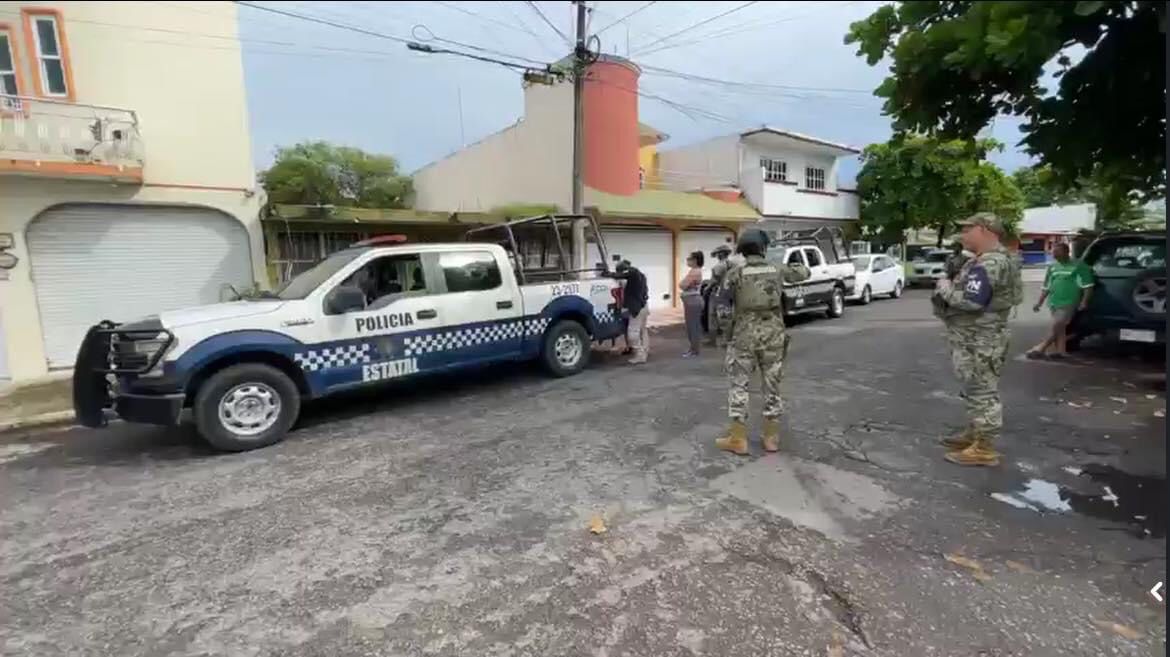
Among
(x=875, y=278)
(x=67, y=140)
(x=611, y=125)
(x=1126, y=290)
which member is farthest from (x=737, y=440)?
(x=875, y=278)

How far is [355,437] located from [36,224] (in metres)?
7.17

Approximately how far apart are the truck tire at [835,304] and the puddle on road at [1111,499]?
30.7ft

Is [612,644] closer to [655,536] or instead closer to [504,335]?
[655,536]

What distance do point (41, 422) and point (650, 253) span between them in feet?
41.7

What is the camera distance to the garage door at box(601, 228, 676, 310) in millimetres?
15164

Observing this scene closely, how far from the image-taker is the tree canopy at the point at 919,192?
67.9 feet

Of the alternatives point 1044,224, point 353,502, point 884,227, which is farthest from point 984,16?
point 1044,224

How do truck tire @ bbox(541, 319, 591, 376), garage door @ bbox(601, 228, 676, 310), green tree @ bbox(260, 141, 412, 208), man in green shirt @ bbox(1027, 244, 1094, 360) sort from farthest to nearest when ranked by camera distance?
green tree @ bbox(260, 141, 412, 208) → garage door @ bbox(601, 228, 676, 310) → truck tire @ bbox(541, 319, 591, 376) → man in green shirt @ bbox(1027, 244, 1094, 360)

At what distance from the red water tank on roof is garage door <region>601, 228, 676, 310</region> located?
1.19 metres

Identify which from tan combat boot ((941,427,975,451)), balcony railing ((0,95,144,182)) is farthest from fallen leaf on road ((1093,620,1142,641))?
balcony railing ((0,95,144,182))

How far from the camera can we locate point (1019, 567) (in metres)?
2.88

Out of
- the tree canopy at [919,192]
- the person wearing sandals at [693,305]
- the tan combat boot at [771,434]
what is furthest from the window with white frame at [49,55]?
the tree canopy at [919,192]

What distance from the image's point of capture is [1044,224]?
Answer: 144 feet

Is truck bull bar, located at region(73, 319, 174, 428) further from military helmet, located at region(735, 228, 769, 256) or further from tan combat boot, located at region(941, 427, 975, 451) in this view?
tan combat boot, located at region(941, 427, 975, 451)
